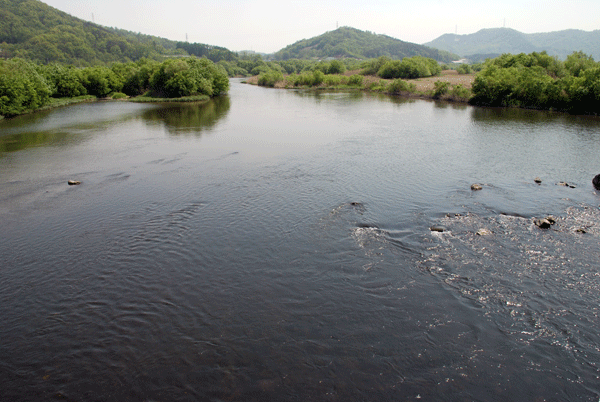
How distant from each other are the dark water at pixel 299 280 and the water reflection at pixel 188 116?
56.2ft

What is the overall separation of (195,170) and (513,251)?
924 inches

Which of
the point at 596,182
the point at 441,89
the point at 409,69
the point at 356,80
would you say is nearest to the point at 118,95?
the point at 356,80

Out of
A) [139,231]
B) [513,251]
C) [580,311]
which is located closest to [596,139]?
[513,251]

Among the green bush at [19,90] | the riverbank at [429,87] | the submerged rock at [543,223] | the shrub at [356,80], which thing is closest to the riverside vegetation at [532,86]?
the riverbank at [429,87]

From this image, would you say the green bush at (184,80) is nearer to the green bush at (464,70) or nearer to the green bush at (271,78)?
the green bush at (271,78)

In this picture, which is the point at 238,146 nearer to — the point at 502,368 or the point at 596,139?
the point at 502,368

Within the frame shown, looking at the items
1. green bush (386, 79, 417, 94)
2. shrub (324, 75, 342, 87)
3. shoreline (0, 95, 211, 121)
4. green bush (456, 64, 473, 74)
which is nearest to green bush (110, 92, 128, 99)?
shoreline (0, 95, 211, 121)

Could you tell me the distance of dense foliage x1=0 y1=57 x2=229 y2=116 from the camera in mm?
60438

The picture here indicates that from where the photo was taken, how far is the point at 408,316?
41.9 feet

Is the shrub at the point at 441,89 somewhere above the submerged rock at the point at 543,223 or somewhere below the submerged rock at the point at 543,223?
above

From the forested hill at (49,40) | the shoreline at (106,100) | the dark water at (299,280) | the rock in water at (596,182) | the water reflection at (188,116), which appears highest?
the forested hill at (49,40)

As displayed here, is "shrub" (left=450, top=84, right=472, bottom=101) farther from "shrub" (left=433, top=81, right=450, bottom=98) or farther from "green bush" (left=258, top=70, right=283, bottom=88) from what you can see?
"green bush" (left=258, top=70, right=283, bottom=88)

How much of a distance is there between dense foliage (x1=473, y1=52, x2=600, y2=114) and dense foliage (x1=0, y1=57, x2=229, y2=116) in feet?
202

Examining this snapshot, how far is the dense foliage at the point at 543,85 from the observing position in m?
54.1
